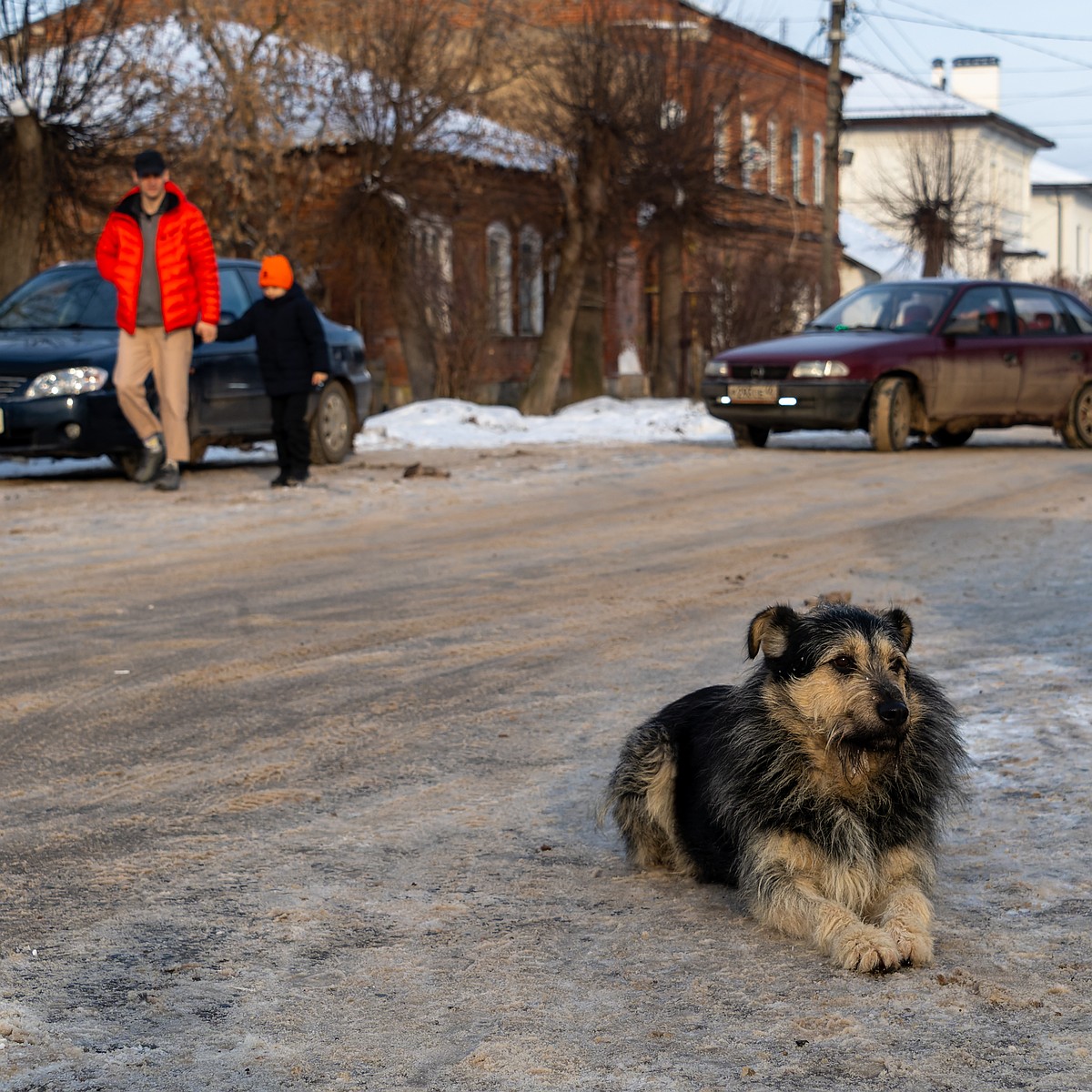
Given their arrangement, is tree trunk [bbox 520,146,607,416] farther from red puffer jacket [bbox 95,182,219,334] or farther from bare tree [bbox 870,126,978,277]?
bare tree [bbox 870,126,978,277]

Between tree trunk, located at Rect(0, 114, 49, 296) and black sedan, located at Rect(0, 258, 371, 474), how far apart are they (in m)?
8.77

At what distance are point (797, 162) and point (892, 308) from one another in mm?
41872

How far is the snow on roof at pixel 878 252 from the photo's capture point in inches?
2699

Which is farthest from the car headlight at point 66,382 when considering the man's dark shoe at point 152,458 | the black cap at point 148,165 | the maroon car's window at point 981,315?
the maroon car's window at point 981,315

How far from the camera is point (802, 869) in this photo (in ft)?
13.9

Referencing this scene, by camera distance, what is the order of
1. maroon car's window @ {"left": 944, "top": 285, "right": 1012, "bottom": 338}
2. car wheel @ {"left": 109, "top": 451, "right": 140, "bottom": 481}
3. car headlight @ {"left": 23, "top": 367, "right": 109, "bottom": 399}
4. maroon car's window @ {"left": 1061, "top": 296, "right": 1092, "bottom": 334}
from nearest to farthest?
car headlight @ {"left": 23, "top": 367, "right": 109, "bottom": 399} → car wheel @ {"left": 109, "top": 451, "right": 140, "bottom": 481} → maroon car's window @ {"left": 944, "top": 285, "right": 1012, "bottom": 338} → maroon car's window @ {"left": 1061, "top": 296, "right": 1092, "bottom": 334}

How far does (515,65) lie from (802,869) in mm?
32379

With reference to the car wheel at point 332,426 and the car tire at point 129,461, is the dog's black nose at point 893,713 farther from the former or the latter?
the car wheel at point 332,426

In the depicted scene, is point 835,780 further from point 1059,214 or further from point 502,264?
point 1059,214

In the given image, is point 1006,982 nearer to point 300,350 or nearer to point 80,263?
point 300,350

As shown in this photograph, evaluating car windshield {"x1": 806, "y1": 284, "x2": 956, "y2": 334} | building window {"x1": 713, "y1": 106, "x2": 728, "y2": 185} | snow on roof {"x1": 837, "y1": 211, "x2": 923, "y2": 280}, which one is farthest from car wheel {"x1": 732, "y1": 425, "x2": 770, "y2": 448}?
snow on roof {"x1": 837, "y1": 211, "x2": 923, "y2": 280}

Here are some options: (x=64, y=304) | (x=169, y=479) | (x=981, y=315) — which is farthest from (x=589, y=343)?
(x=169, y=479)

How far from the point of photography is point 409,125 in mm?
31031

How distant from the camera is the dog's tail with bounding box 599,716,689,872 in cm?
475
